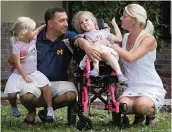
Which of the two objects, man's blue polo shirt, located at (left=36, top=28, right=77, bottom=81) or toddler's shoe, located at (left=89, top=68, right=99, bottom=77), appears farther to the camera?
man's blue polo shirt, located at (left=36, top=28, right=77, bottom=81)

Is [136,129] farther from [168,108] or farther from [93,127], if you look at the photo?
[168,108]

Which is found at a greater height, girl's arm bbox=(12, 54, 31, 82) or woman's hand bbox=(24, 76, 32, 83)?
girl's arm bbox=(12, 54, 31, 82)

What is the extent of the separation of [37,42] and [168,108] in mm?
3552

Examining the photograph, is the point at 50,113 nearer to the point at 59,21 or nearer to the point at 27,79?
the point at 27,79

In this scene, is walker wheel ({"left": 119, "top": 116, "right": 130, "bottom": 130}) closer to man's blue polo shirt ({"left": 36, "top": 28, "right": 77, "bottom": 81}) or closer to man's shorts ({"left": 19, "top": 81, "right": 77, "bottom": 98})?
man's shorts ({"left": 19, "top": 81, "right": 77, "bottom": 98})

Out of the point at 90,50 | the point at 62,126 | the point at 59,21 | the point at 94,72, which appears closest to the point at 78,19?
the point at 59,21

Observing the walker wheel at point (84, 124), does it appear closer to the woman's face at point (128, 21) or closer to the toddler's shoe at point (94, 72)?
the toddler's shoe at point (94, 72)

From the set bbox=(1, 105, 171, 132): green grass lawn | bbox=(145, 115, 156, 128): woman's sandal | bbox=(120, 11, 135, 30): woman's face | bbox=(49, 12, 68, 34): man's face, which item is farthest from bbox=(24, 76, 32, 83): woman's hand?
bbox=(145, 115, 156, 128): woman's sandal

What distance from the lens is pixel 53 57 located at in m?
6.38

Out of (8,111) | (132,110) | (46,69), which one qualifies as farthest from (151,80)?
(8,111)

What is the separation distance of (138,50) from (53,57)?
1.02 meters

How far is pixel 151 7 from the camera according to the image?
13.0 m

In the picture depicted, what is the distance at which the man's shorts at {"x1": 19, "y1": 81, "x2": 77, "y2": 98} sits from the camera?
6.07 m

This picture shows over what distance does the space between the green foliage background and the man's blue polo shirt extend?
6303mm
